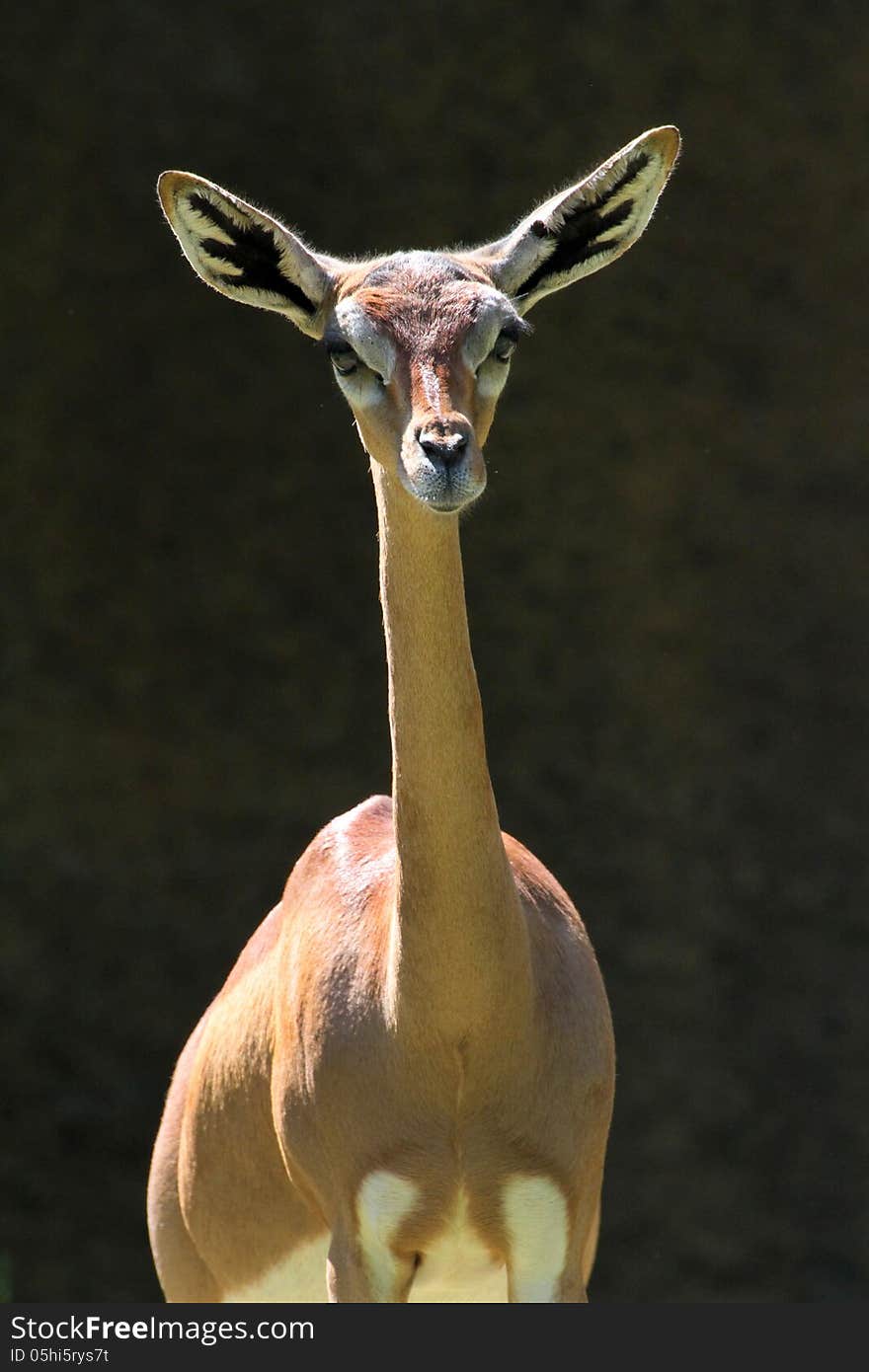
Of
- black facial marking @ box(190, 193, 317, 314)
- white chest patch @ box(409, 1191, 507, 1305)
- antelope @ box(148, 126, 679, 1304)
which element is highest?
black facial marking @ box(190, 193, 317, 314)

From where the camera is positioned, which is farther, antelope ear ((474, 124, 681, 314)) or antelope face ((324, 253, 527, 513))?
antelope ear ((474, 124, 681, 314))

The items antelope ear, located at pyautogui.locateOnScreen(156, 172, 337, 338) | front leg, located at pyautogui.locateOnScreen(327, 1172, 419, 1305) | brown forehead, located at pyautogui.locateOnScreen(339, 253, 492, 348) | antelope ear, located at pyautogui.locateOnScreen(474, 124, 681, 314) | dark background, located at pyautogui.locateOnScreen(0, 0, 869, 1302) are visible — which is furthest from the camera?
dark background, located at pyautogui.locateOnScreen(0, 0, 869, 1302)

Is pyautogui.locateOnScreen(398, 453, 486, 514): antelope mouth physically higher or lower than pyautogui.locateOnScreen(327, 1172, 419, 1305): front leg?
higher

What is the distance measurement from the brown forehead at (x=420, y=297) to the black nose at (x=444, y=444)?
0.97 ft

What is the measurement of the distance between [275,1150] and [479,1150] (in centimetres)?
94

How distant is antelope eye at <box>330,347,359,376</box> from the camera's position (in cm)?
409

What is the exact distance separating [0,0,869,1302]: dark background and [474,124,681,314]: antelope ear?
4422 millimetres

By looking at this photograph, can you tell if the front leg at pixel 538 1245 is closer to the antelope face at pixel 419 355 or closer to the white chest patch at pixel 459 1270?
the white chest patch at pixel 459 1270

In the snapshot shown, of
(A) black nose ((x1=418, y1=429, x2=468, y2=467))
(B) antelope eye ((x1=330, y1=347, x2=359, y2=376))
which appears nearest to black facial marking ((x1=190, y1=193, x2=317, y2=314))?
(B) antelope eye ((x1=330, y1=347, x2=359, y2=376))

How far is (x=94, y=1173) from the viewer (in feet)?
29.6

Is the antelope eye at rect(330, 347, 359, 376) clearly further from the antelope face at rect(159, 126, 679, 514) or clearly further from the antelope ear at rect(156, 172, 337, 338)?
the antelope ear at rect(156, 172, 337, 338)

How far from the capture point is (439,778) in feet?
13.4

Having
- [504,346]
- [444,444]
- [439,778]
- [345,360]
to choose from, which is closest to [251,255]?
[345,360]

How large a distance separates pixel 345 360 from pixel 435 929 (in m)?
1.11
